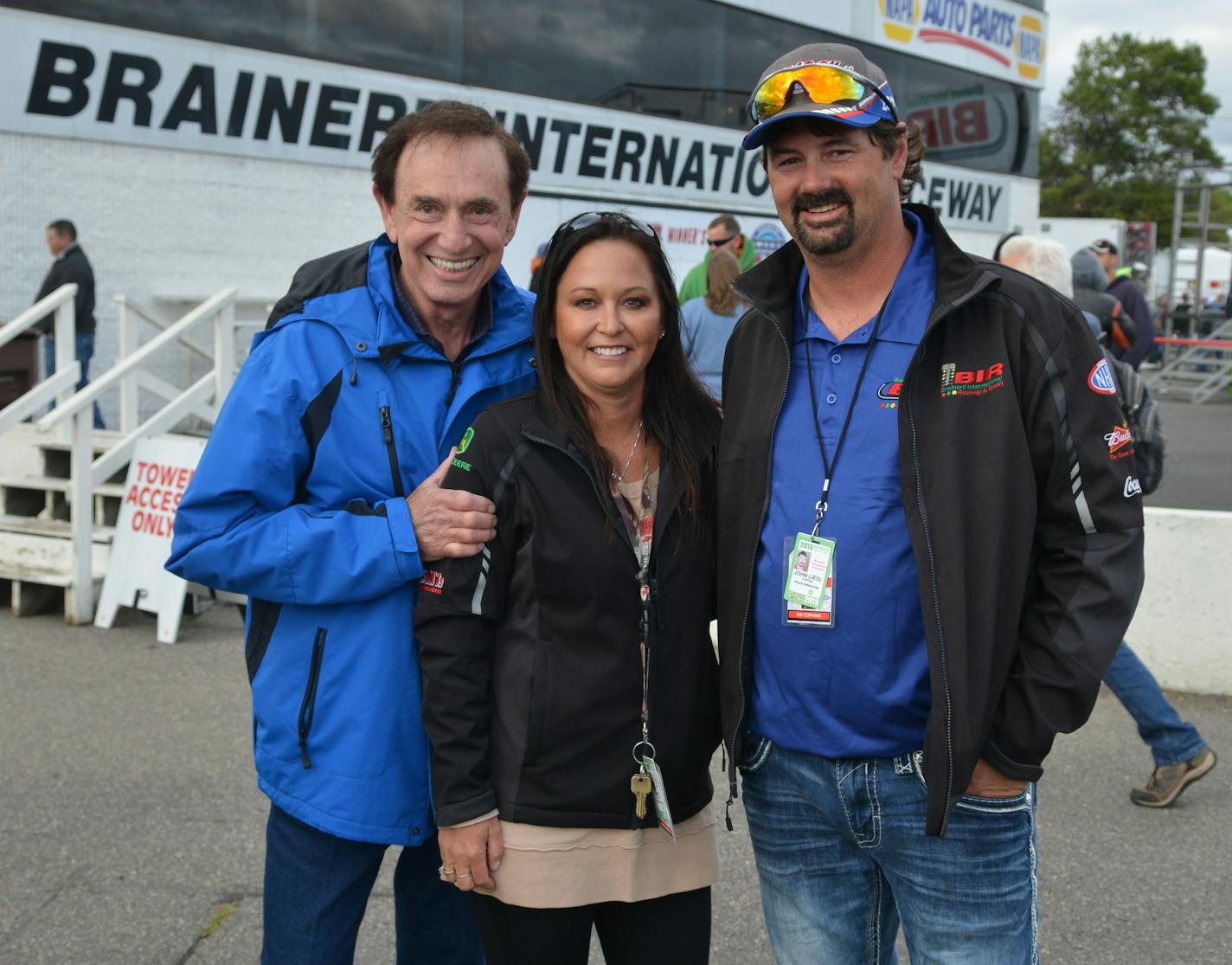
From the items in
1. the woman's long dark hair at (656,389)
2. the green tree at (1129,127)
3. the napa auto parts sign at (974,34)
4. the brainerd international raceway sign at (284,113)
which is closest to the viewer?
the woman's long dark hair at (656,389)

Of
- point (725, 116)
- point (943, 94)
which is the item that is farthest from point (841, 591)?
point (943, 94)

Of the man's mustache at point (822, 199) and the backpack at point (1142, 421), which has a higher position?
the man's mustache at point (822, 199)

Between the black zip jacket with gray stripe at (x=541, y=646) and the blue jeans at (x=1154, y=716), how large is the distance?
9.47ft

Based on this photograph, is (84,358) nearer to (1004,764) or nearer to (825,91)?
(825,91)

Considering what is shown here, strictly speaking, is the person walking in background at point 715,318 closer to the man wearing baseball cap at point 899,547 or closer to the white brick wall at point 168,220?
the man wearing baseball cap at point 899,547

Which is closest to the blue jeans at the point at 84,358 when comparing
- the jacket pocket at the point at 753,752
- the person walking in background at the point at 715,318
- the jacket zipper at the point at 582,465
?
the person walking in background at the point at 715,318

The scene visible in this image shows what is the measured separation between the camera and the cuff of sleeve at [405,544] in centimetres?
212

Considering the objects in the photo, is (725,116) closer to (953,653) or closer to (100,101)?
(100,101)

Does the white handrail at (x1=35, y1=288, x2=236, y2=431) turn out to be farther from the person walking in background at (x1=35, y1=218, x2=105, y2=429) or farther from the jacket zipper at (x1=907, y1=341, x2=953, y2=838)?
the jacket zipper at (x1=907, y1=341, x2=953, y2=838)

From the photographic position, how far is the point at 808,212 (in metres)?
2.15

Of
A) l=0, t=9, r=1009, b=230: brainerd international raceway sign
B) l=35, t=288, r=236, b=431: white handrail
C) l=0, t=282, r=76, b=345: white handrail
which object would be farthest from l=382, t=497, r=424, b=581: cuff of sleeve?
l=0, t=9, r=1009, b=230: brainerd international raceway sign

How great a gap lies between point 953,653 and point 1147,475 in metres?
2.85

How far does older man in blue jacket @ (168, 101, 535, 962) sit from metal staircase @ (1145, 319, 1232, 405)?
20402 mm

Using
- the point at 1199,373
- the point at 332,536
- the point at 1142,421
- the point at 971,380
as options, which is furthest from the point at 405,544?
the point at 1199,373
